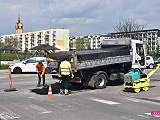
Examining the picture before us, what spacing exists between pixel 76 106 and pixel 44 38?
161 meters

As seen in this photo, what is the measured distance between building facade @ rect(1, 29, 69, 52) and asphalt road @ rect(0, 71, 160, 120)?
434 ft

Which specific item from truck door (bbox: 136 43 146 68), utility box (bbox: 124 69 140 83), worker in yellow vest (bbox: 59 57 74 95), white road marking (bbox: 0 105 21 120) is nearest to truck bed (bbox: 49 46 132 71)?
worker in yellow vest (bbox: 59 57 74 95)

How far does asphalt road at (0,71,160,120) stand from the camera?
9.46m

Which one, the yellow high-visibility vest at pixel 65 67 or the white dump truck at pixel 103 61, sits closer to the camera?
the yellow high-visibility vest at pixel 65 67

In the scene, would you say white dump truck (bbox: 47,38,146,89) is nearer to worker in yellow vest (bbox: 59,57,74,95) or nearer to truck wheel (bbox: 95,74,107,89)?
truck wheel (bbox: 95,74,107,89)

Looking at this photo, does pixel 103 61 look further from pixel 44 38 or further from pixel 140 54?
pixel 44 38

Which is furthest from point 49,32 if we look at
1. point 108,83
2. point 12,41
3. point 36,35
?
point 108,83

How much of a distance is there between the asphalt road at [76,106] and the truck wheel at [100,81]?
1.15 metres

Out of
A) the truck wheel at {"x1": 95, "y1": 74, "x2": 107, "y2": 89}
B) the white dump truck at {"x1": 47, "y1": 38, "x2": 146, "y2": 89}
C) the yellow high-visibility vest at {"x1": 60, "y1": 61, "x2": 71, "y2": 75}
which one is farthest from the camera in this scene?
the truck wheel at {"x1": 95, "y1": 74, "x2": 107, "y2": 89}

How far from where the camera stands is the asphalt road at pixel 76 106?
946cm

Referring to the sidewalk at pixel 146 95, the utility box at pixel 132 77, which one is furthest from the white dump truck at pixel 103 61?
the sidewalk at pixel 146 95

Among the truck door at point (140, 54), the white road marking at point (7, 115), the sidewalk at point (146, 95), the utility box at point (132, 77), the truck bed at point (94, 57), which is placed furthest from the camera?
the truck door at point (140, 54)

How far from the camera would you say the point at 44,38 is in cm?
17088

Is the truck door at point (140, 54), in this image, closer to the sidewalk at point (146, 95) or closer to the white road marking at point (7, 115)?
the sidewalk at point (146, 95)
